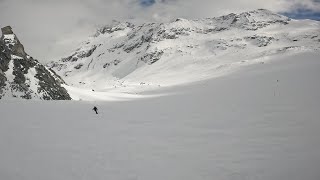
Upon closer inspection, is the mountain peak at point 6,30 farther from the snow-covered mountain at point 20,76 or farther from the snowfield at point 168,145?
the snowfield at point 168,145

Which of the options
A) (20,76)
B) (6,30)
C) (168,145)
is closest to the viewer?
(168,145)

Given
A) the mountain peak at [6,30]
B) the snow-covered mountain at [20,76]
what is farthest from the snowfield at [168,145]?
the mountain peak at [6,30]

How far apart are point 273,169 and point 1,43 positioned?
38839 mm

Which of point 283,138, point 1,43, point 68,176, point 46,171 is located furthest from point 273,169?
point 1,43

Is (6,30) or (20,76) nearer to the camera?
(20,76)

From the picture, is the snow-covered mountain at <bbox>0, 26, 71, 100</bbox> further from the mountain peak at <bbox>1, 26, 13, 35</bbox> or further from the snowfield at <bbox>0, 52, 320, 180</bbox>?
the snowfield at <bbox>0, 52, 320, 180</bbox>

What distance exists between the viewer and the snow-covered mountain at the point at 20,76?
34184 millimetres

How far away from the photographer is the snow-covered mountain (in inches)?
1346

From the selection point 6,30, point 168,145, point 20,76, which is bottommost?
point 168,145

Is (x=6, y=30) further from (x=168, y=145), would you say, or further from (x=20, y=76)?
(x=168, y=145)

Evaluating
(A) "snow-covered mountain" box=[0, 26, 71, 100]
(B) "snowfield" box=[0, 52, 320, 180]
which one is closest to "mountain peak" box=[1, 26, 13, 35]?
(A) "snow-covered mountain" box=[0, 26, 71, 100]

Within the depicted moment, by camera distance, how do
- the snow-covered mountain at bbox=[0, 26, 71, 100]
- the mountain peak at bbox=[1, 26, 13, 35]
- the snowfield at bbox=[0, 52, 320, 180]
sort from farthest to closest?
the mountain peak at bbox=[1, 26, 13, 35] < the snow-covered mountain at bbox=[0, 26, 71, 100] < the snowfield at bbox=[0, 52, 320, 180]

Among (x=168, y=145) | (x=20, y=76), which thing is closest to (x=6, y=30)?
(x=20, y=76)

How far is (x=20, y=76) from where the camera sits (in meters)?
36.5
